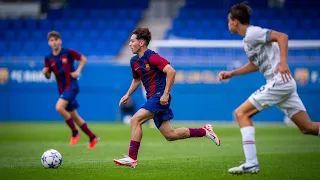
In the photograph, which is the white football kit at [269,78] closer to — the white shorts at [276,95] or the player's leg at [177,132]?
the white shorts at [276,95]

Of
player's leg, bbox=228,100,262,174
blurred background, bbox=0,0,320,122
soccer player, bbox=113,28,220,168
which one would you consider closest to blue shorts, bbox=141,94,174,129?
soccer player, bbox=113,28,220,168

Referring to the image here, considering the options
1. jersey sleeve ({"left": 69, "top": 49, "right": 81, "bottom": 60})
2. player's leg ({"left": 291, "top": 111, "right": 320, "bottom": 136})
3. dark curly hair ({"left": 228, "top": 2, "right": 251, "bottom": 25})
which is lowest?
player's leg ({"left": 291, "top": 111, "right": 320, "bottom": 136})

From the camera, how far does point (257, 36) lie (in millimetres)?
8227

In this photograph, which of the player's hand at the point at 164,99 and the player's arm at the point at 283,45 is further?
the player's hand at the point at 164,99

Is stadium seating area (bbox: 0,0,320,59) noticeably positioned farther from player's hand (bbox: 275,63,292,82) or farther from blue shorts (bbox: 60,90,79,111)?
player's hand (bbox: 275,63,292,82)

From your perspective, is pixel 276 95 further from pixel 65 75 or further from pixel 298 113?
pixel 65 75

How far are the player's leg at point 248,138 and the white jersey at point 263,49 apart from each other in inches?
20.0

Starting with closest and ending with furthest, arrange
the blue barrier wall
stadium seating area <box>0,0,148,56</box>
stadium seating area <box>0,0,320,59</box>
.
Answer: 1. the blue barrier wall
2. stadium seating area <box>0,0,320,59</box>
3. stadium seating area <box>0,0,148,56</box>

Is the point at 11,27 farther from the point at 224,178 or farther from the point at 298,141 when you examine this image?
the point at 224,178

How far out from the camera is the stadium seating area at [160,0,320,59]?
25.7 metres

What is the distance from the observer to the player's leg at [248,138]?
8.19 metres

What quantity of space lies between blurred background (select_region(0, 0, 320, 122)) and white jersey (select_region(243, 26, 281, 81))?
12.9m

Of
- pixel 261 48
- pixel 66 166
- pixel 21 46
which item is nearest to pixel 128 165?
pixel 66 166

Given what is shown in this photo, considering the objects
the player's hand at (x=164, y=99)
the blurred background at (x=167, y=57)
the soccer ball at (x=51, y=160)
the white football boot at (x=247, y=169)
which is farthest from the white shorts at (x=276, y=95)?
the blurred background at (x=167, y=57)
